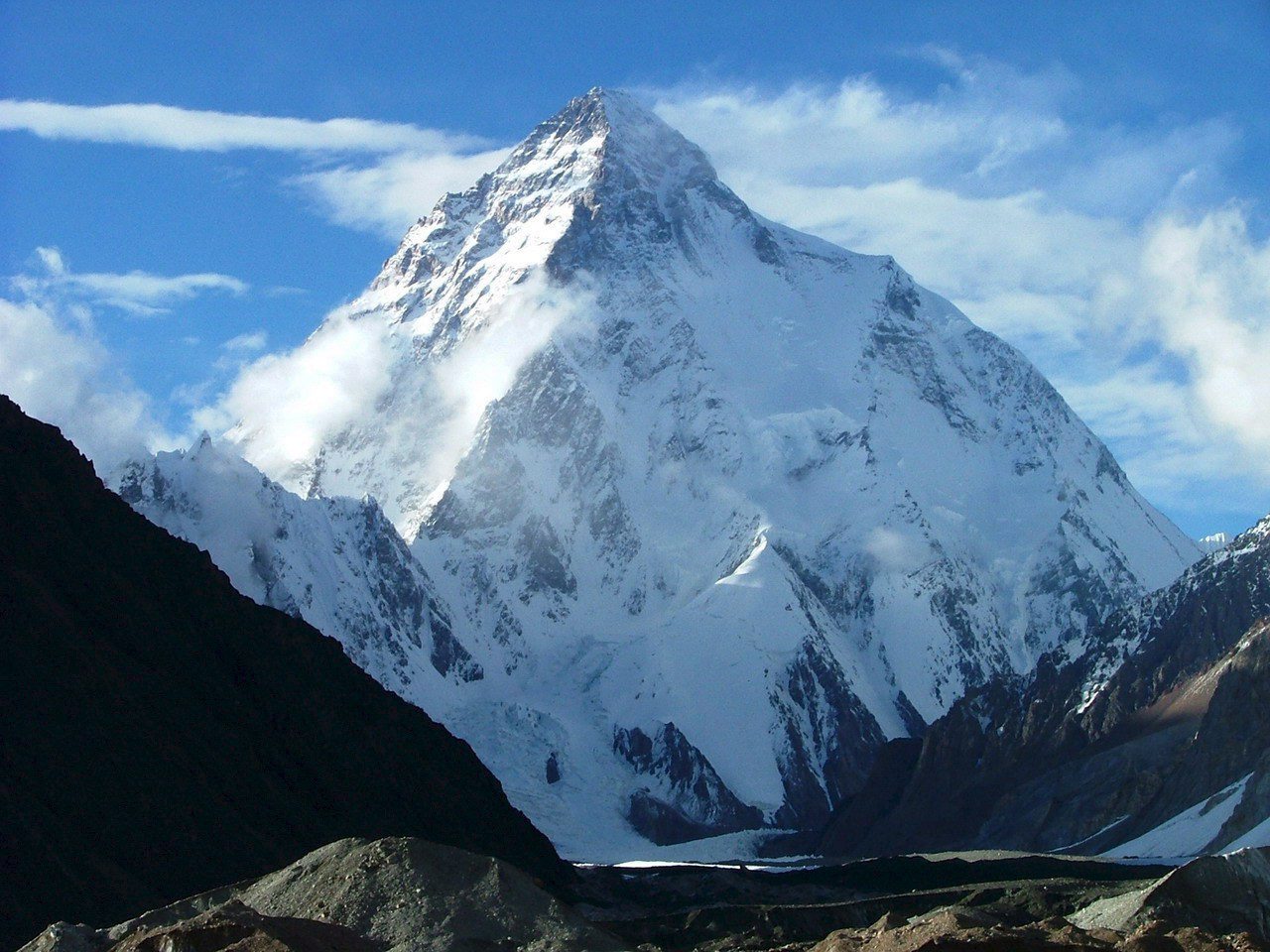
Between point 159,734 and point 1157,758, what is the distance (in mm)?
92167

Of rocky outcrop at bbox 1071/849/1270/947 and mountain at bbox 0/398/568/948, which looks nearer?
rocky outcrop at bbox 1071/849/1270/947

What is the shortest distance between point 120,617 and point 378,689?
31804 mm

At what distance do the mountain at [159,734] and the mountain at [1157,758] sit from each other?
156 ft

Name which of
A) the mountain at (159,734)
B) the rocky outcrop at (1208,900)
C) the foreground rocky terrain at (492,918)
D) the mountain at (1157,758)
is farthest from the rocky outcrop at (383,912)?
the mountain at (1157,758)

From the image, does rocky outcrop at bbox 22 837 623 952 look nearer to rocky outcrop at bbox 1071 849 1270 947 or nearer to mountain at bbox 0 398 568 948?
mountain at bbox 0 398 568 948

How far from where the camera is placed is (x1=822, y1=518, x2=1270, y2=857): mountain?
154m

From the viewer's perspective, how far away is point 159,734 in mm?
107000

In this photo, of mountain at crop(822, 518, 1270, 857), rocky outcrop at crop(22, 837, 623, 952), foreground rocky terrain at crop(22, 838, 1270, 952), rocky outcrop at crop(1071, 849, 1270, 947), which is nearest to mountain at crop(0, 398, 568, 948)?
rocky outcrop at crop(22, 837, 623, 952)

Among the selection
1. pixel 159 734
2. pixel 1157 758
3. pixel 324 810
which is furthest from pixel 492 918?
pixel 1157 758

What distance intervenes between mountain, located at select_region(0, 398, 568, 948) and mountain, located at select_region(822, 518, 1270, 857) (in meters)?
47.6

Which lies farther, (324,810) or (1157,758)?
(1157,758)

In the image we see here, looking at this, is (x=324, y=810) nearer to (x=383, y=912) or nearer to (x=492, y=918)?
(x=383, y=912)

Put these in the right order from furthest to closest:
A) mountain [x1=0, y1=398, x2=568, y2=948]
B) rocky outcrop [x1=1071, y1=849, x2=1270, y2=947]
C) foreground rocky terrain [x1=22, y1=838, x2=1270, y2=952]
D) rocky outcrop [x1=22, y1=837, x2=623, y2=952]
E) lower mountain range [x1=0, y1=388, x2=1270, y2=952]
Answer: mountain [x1=0, y1=398, x2=568, y2=948]
rocky outcrop [x1=1071, y1=849, x2=1270, y2=947]
lower mountain range [x1=0, y1=388, x2=1270, y2=952]
rocky outcrop [x1=22, y1=837, x2=623, y2=952]
foreground rocky terrain [x1=22, y1=838, x2=1270, y2=952]

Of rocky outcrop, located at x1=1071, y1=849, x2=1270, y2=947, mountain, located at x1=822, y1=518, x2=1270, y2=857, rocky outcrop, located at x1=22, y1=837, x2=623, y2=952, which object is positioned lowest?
rocky outcrop, located at x1=1071, y1=849, x2=1270, y2=947
